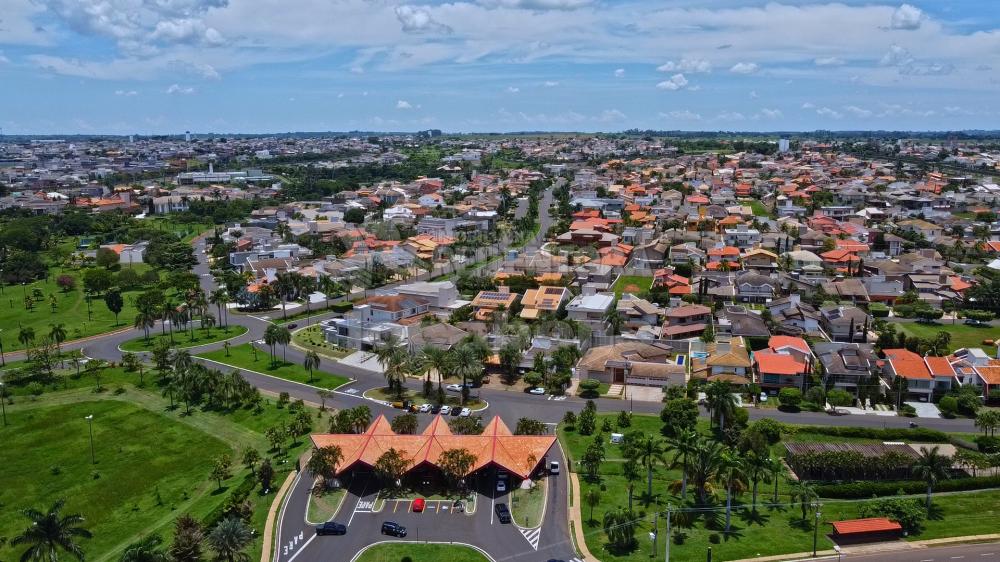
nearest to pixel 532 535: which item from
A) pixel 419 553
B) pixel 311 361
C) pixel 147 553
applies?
pixel 419 553

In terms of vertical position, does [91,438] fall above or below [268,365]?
below

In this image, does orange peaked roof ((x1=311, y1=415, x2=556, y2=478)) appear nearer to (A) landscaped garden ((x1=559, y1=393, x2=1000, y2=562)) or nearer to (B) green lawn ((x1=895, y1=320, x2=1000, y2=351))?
(A) landscaped garden ((x1=559, y1=393, x2=1000, y2=562))

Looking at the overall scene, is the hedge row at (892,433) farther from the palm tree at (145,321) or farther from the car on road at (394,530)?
the palm tree at (145,321)

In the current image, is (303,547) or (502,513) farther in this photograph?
(502,513)

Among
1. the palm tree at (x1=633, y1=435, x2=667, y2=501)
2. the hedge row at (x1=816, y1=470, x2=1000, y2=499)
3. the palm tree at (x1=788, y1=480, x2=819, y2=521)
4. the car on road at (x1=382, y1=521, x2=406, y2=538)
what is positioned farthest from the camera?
the hedge row at (x1=816, y1=470, x2=1000, y2=499)

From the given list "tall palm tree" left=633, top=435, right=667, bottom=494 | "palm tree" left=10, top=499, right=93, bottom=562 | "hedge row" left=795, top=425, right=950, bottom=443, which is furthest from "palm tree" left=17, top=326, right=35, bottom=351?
"hedge row" left=795, top=425, right=950, bottom=443

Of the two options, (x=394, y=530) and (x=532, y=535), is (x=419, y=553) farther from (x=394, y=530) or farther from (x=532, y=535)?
(x=532, y=535)

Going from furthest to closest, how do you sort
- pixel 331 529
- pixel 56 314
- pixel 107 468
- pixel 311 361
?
pixel 56 314
pixel 311 361
pixel 107 468
pixel 331 529
